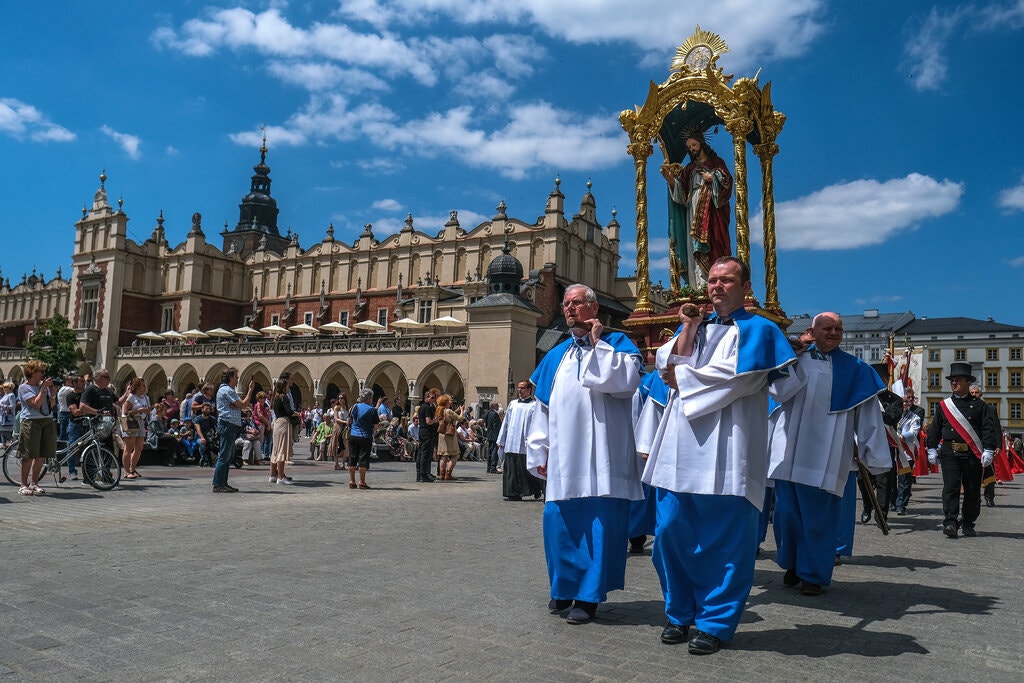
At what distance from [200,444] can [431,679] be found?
15017 mm

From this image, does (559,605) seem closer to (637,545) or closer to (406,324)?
(637,545)

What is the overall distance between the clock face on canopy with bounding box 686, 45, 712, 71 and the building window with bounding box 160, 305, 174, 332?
51.5 meters

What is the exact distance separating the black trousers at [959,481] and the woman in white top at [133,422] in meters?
11.0

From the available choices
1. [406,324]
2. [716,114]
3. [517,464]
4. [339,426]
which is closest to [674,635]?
[517,464]

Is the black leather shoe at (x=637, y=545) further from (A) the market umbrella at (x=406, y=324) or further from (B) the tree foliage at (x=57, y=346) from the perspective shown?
(B) the tree foliage at (x=57, y=346)

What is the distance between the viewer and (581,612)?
4.19 meters

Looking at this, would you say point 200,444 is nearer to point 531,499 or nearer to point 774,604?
point 531,499

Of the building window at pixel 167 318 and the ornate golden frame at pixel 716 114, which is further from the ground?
the building window at pixel 167 318

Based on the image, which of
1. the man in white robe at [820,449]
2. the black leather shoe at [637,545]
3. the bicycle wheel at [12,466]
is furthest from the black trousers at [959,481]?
the bicycle wheel at [12,466]

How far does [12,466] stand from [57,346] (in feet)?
139

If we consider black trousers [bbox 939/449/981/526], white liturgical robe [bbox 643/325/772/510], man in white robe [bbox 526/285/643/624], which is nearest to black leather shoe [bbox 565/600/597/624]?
man in white robe [bbox 526/285/643/624]

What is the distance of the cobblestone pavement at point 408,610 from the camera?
339 centimetres

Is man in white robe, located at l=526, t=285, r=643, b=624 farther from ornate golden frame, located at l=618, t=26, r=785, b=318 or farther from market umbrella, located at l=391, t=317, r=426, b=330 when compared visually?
market umbrella, located at l=391, t=317, r=426, b=330

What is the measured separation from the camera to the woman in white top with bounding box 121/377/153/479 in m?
12.3
